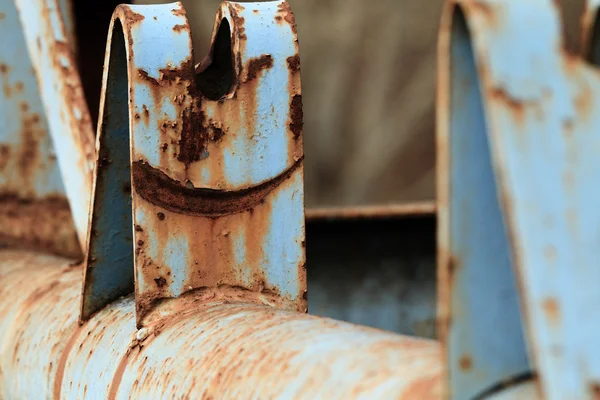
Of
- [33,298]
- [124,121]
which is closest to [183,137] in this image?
[124,121]

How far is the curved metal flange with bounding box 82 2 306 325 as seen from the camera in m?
1.11

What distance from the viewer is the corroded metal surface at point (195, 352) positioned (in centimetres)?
74

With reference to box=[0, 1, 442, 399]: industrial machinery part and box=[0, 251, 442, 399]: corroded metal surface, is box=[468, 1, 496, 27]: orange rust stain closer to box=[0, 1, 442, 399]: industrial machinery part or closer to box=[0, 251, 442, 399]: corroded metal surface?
box=[0, 251, 442, 399]: corroded metal surface

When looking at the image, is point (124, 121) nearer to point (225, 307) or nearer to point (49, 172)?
point (225, 307)

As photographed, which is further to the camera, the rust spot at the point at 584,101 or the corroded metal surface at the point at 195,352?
the corroded metal surface at the point at 195,352

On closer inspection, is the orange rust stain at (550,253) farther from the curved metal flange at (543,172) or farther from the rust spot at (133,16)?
the rust spot at (133,16)

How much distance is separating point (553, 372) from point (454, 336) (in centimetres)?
8

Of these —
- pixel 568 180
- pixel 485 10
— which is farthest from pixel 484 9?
pixel 568 180

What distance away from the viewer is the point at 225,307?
1.08 metres

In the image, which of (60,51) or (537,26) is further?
(60,51)

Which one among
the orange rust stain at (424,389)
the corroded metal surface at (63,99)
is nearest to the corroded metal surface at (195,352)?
the orange rust stain at (424,389)

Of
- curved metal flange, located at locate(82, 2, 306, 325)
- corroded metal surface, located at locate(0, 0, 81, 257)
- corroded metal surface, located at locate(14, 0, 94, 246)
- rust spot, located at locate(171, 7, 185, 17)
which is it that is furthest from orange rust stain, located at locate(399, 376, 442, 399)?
corroded metal surface, located at locate(0, 0, 81, 257)

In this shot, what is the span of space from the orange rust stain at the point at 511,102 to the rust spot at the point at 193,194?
62cm

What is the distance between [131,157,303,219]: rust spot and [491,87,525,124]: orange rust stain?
2.04 ft
